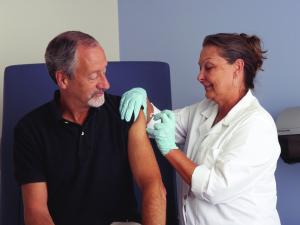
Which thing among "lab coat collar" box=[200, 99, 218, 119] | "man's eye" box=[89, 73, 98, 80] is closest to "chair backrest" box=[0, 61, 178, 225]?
"lab coat collar" box=[200, 99, 218, 119]

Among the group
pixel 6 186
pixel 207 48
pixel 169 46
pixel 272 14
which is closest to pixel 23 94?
pixel 6 186

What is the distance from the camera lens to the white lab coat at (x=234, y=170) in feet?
5.10

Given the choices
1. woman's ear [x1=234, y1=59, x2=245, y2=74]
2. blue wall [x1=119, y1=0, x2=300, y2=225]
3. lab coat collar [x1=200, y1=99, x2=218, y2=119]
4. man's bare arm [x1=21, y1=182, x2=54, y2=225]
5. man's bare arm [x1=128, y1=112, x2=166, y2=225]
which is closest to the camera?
man's bare arm [x1=128, y1=112, x2=166, y2=225]

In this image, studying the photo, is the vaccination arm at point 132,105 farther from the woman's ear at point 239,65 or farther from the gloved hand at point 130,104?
the woman's ear at point 239,65

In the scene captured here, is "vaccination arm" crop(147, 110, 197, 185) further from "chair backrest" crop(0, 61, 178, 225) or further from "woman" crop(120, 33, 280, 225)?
"chair backrest" crop(0, 61, 178, 225)

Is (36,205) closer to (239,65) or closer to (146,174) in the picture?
(146,174)

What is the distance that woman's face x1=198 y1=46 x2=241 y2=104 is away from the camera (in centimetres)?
172

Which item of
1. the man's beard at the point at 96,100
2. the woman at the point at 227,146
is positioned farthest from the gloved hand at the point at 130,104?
the man's beard at the point at 96,100

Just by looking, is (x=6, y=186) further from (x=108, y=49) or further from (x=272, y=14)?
(x=272, y=14)

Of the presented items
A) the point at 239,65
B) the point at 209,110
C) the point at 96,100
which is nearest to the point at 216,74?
the point at 239,65

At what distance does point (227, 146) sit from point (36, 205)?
70 centimetres

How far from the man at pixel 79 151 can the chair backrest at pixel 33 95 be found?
350 millimetres

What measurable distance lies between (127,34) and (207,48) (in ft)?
3.81

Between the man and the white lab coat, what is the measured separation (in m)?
0.22
